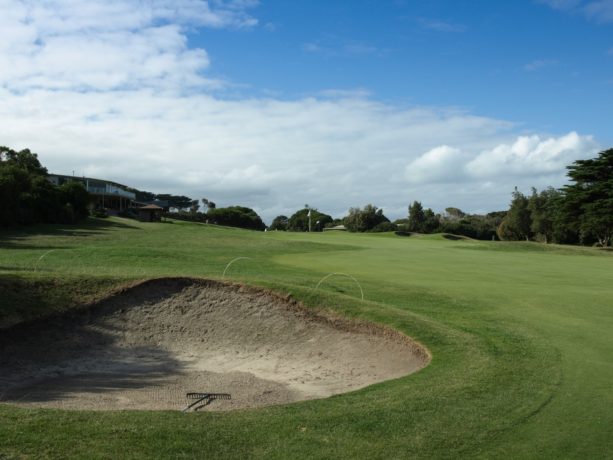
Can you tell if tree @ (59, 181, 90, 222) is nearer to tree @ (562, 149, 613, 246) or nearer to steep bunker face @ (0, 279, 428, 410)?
steep bunker face @ (0, 279, 428, 410)

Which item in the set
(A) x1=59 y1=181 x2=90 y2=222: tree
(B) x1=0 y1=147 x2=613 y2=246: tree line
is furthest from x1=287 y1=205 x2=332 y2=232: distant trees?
(A) x1=59 y1=181 x2=90 y2=222: tree

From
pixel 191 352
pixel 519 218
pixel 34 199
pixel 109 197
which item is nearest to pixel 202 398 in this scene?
pixel 191 352

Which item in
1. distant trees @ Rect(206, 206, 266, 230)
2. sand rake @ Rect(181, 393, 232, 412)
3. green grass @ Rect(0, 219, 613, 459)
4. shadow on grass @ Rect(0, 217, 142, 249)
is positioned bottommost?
sand rake @ Rect(181, 393, 232, 412)

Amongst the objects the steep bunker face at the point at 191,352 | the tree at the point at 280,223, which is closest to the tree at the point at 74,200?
the steep bunker face at the point at 191,352

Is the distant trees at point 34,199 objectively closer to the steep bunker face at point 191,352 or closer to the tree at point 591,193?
the steep bunker face at point 191,352

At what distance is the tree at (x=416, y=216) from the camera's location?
94.2 metres

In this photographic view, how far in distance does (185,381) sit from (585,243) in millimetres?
68995

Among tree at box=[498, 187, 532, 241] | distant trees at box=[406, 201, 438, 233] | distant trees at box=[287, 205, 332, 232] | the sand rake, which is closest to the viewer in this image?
the sand rake

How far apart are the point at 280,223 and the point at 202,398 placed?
378 ft

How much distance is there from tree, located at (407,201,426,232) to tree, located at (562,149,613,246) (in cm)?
3781

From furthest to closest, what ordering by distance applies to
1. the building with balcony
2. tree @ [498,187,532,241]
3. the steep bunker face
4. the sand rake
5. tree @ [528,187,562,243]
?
the building with balcony → tree @ [498,187,532,241] → tree @ [528,187,562,243] → the steep bunker face → the sand rake

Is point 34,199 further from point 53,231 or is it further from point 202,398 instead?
point 202,398

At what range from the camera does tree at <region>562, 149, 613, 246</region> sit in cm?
5231

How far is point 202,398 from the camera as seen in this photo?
9172 millimetres
